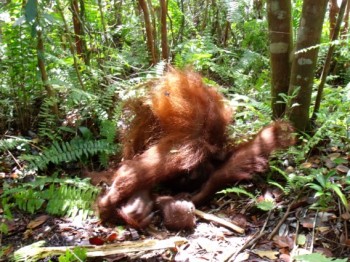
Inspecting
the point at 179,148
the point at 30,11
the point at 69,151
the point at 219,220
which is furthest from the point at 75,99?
the point at 219,220

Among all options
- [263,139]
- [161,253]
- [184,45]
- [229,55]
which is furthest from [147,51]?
[161,253]

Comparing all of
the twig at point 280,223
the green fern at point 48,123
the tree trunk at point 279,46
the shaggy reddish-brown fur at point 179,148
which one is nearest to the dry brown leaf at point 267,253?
the twig at point 280,223

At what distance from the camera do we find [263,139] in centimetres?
268

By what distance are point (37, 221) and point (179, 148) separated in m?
1.07

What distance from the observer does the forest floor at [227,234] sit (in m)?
2.05

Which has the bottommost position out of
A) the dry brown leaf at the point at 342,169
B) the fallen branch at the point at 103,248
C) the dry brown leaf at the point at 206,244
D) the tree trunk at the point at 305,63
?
the dry brown leaf at the point at 206,244

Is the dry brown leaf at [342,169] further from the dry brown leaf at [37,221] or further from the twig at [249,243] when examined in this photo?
the dry brown leaf at [37,221]

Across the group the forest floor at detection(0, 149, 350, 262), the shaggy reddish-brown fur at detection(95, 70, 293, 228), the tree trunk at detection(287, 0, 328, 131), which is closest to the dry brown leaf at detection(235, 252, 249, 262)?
the forest floor at detection(0, 149, 350, 262)

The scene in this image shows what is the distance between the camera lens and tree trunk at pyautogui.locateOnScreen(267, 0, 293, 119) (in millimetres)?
2910

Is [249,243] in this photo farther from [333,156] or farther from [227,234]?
[333,156]

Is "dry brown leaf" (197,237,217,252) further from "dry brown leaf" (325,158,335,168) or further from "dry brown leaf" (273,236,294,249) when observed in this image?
"dry brown leaf" (325,158,335,168)

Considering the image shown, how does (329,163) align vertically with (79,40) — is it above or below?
below

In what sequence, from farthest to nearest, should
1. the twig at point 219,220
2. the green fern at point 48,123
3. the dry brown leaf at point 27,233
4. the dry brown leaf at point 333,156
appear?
the green fern at point 48,123, the dry brown leaf at point 333,156, the dry brown leaf at point 27,233, the twig at point 219,220

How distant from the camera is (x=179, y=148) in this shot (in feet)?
8.77
